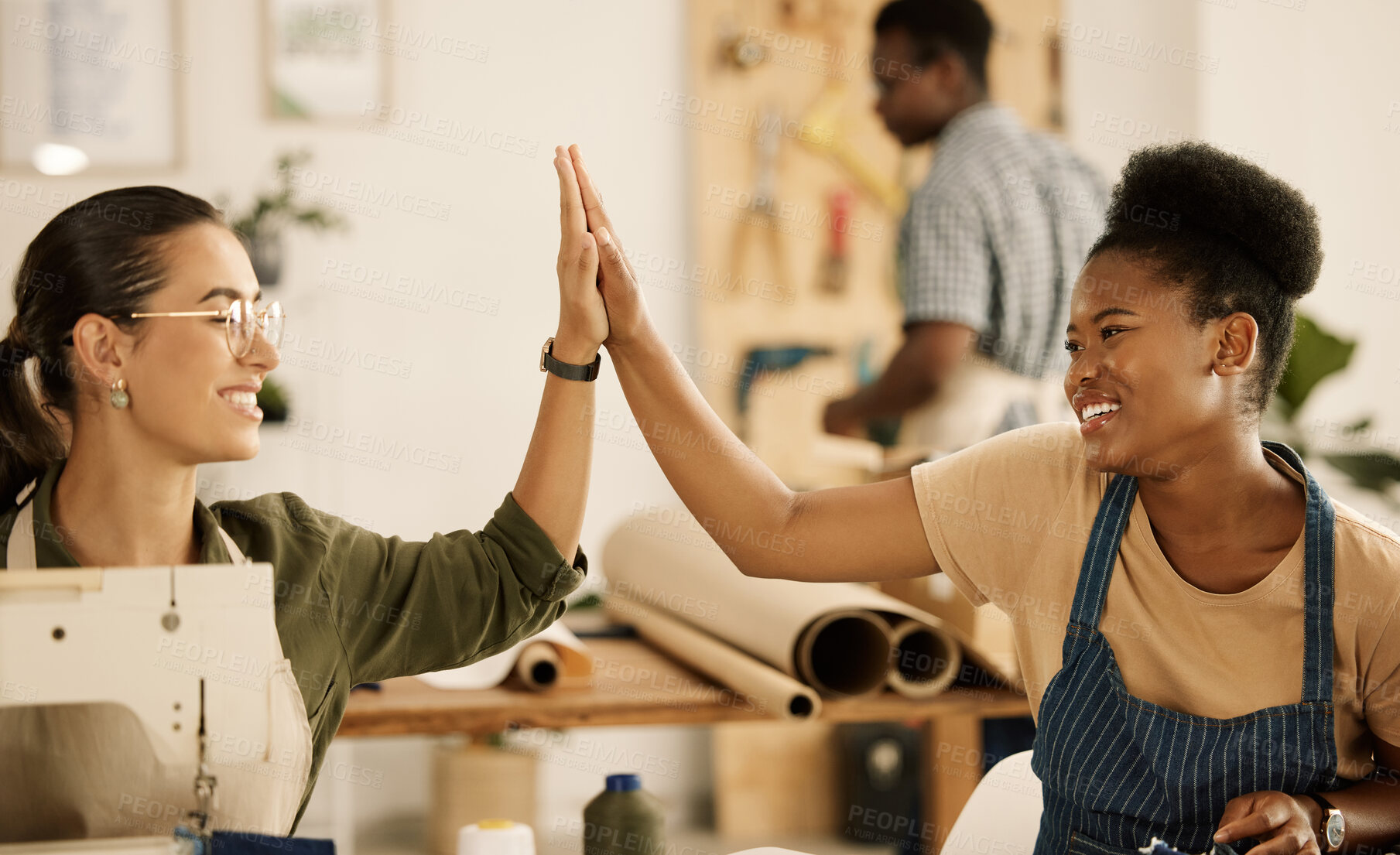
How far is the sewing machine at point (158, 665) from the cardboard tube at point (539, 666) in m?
0.96

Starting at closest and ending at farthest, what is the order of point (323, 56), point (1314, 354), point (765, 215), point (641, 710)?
point (641, 710), point (1314, 354), point (323, 56), point (765, 215)

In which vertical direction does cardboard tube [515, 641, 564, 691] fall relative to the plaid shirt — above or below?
below

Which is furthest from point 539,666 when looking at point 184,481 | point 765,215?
point 765,215

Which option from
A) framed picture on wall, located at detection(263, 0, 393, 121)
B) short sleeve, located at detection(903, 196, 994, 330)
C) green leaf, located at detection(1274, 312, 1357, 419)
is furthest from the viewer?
framed picture on wall, located at detection(263, 0, 393, 121)

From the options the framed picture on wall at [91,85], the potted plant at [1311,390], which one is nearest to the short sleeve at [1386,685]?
the potted plant at [1311,390]

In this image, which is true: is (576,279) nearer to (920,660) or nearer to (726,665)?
(726,665)

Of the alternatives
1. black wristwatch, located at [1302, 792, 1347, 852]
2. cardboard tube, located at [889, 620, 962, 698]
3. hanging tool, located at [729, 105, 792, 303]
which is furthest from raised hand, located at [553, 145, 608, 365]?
hanging tool, located at [729, 105, 792, 303]

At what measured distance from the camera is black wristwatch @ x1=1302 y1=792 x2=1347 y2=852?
137 cm

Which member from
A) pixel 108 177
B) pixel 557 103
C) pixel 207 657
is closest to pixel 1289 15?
pixel 557 103

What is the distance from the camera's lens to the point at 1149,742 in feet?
4.76

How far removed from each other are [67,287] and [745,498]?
83 cm

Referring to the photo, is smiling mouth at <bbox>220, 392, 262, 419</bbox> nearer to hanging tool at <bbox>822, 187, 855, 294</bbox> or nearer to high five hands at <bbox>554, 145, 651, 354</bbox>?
high five hands at <bbox>554, 145, 651, 354</bbox>

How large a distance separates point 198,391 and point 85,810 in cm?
46

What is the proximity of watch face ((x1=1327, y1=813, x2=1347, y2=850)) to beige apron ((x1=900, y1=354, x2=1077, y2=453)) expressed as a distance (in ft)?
4.77
